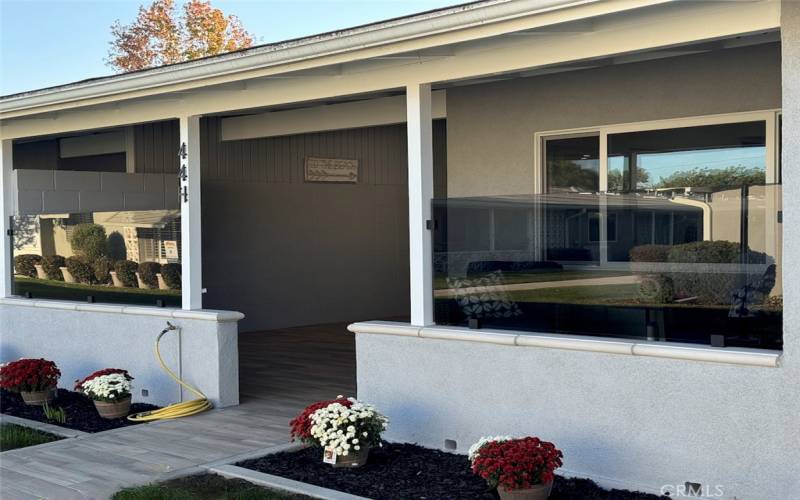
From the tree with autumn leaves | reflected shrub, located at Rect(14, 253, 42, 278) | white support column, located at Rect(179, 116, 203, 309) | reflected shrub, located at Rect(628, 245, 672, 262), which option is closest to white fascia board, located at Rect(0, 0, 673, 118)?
white support column, located at Rect(179, 116, 203, 309)

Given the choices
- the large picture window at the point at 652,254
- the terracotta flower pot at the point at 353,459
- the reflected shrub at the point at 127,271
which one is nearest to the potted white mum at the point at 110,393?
the reflected shrub at the point at 127,271

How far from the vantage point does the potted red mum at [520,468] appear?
186 inches

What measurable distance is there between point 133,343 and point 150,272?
2.19 feet

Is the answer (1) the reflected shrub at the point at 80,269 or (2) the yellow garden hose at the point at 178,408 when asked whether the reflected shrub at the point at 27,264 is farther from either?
(2) the yellow garden hose at the point at 178,408

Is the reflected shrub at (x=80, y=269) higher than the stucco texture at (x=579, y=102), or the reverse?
the stucco texture at (x=579, y=102)

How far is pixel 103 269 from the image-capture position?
29.1 ft

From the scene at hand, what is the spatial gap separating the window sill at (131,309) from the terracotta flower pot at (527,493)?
3.37m

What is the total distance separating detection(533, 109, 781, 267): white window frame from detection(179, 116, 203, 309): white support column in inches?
116

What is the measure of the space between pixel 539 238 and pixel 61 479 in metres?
3.33

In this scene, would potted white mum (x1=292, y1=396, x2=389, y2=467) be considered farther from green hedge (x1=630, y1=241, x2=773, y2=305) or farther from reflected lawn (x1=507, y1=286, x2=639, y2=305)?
green hedge (x1=630, y1=241, x2=773, y2=305)

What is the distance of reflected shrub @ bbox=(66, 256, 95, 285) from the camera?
8984 millimetres

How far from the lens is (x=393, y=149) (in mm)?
15289

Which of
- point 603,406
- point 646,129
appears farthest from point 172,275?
point 603,406

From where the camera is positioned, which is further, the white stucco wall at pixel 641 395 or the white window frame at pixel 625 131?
the white window frame at pixel 625 131
